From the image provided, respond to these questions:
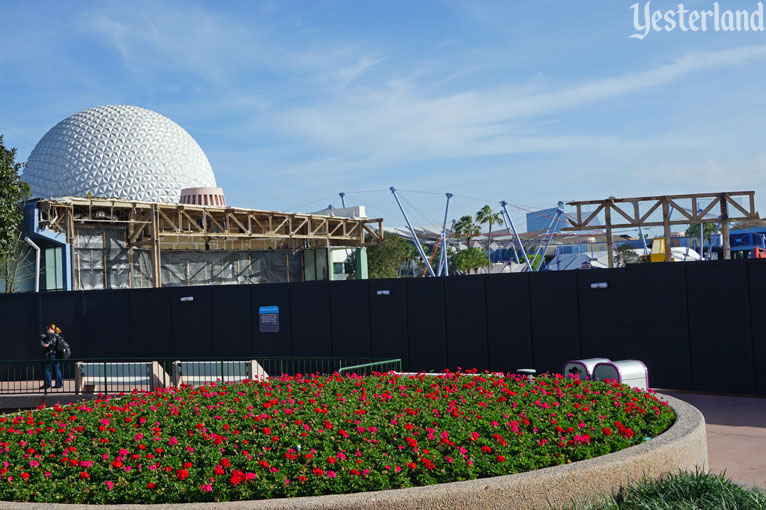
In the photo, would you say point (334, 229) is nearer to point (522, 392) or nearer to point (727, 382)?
point (727, 382)

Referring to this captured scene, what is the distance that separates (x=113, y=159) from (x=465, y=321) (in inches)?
1412

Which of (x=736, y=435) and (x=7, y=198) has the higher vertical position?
(x=7, y=198)

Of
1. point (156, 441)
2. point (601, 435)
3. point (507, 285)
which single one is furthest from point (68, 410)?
point (507, 285)

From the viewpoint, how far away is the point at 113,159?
157 ft

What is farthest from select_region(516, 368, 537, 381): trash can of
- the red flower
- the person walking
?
the person walking

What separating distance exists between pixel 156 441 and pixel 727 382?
11714 mm

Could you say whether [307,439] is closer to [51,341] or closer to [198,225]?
[51,341]

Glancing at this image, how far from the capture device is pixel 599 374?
12.6 m

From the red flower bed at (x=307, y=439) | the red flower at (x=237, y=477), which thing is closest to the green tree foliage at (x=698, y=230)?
the red flower bed at (x=307, y=439)

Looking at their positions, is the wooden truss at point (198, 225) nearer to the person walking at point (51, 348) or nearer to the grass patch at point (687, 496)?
the person walking at point (51, 348)

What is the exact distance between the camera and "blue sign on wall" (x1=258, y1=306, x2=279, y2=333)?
21.6 meters

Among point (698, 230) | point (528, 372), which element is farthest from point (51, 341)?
point (698, 230)

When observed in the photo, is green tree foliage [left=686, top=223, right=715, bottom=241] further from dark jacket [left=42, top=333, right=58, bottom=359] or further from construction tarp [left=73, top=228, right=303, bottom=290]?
dark jacket [left=42, top=333, right=58, bottom=359]

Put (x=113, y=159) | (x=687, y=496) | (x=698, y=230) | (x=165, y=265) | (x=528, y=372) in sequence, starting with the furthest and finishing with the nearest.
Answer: (x=698, y=230) → (x=113, y=159) → (x=165, y=265) → (x=528, y=372) → (x=687, y=496)
